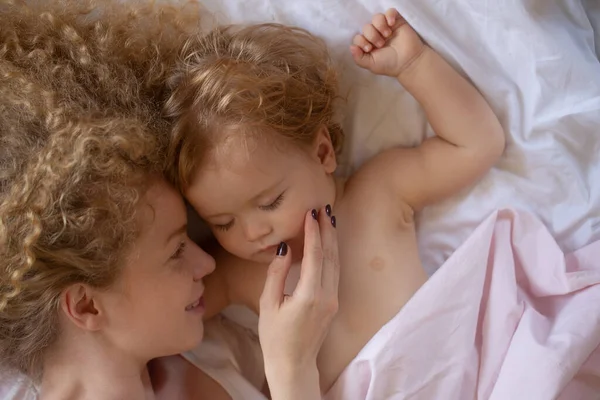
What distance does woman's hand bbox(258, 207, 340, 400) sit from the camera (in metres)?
1.04

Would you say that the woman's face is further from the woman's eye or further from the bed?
the bed

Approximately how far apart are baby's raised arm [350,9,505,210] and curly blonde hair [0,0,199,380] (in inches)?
14.1

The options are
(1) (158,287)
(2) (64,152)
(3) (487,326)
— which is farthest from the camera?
(3) (487,326)

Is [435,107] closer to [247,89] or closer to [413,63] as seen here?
[413,63]

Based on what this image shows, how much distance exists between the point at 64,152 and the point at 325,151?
0.42m

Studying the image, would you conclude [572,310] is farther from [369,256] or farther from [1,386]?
[1,386]

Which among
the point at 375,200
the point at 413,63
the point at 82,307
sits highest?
the point at 413,63

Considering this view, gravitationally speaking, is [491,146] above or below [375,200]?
above

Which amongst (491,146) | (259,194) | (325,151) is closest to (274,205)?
(259,194)

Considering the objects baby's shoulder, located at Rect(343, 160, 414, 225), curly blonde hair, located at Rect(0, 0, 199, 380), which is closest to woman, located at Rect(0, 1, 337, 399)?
curly blonde hair, located at Rect(0, 0, 199, 380)

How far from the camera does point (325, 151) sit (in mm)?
1111

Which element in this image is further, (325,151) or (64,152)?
(325,151)

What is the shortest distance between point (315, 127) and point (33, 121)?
437mm

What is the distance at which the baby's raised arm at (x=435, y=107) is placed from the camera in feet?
3.54
